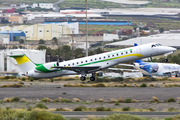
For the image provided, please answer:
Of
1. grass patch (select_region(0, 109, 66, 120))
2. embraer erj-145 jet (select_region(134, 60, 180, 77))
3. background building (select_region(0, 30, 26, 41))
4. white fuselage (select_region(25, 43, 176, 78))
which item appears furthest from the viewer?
background building (select_region(0, 30, 26, 41))

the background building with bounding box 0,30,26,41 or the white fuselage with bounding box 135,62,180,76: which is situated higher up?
the background building with bounding box 0,30,26,41

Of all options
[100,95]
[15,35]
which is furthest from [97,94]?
[15,35]

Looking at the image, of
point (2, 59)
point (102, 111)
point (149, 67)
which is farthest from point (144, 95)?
point (2, 59)

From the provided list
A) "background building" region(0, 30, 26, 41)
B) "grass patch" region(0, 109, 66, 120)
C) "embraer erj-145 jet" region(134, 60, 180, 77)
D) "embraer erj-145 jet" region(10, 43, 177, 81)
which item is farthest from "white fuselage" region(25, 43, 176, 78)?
"background building" region(0, 30, 26, 41)

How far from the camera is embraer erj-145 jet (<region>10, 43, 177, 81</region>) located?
4584 centimetres

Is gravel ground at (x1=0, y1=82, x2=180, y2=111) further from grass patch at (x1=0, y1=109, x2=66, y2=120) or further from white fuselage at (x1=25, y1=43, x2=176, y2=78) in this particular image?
white fuselage at (x1=25, y1=43, x2=176, y2=78)

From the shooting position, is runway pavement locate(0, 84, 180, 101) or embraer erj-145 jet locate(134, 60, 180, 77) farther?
embraer erj-145 jet locate(134, 60, 180, 77)

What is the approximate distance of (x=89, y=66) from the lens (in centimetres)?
4756

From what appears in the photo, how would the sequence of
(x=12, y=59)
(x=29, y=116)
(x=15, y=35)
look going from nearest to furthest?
(x=29, y=116) → (x=12, y=59) → (x=15, y=35)

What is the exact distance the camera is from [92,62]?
47.8m

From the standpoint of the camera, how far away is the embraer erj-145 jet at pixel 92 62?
150 ft

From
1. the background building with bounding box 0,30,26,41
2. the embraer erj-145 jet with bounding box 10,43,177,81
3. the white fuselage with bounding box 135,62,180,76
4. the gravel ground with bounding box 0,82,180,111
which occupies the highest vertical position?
the background building with bounding box 0,30,26,41

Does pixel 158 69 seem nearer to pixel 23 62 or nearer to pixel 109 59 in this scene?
pixel 109 59

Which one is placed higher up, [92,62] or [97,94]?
[92,62]
